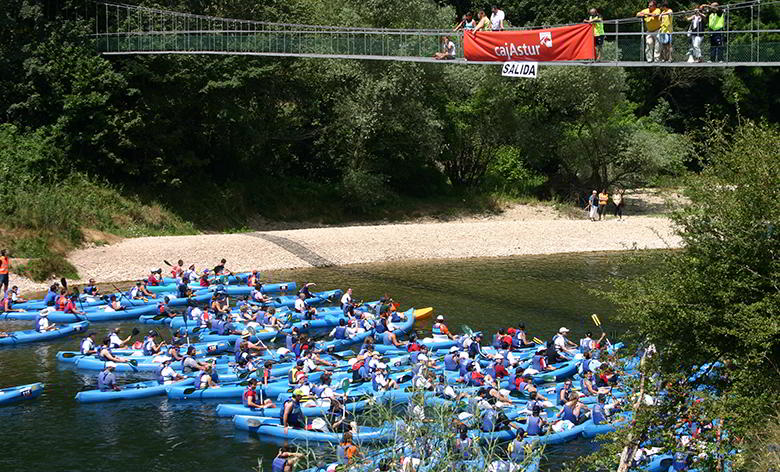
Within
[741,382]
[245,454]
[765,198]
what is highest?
[765,198]

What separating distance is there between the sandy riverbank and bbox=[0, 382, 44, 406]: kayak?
1114 cm

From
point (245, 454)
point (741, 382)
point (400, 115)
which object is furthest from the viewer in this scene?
point (400, 115)

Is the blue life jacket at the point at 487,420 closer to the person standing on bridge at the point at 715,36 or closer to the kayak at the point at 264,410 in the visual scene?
the kayak at the point at 264,410

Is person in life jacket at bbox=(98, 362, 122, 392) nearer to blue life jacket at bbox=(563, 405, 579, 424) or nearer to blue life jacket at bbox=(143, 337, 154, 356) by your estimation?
blue life jacket at bbox=(143, 337, 154, 356)

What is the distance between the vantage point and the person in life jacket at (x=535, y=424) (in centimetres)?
1780

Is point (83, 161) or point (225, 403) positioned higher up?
point (83, 161)

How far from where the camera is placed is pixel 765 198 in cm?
1334

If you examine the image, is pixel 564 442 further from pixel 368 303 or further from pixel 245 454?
pixel 368 303

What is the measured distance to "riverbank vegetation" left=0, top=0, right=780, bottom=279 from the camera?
37.6 meters

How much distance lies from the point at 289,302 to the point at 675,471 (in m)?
16.7

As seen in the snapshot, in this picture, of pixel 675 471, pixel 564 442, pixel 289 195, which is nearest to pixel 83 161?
pixel 289 195

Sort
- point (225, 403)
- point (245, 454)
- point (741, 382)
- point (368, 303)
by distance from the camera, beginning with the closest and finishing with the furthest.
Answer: point (741, 382)
point (245, 454)
point (225, 403)
point (368, 303)

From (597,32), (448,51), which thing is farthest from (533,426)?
(448,51)

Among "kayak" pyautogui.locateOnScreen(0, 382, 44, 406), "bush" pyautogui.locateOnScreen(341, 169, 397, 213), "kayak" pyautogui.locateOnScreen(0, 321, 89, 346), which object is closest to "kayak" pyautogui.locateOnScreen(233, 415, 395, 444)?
"kayak" pyautogui.locateOnScreen(0, 382, 44, 406)
